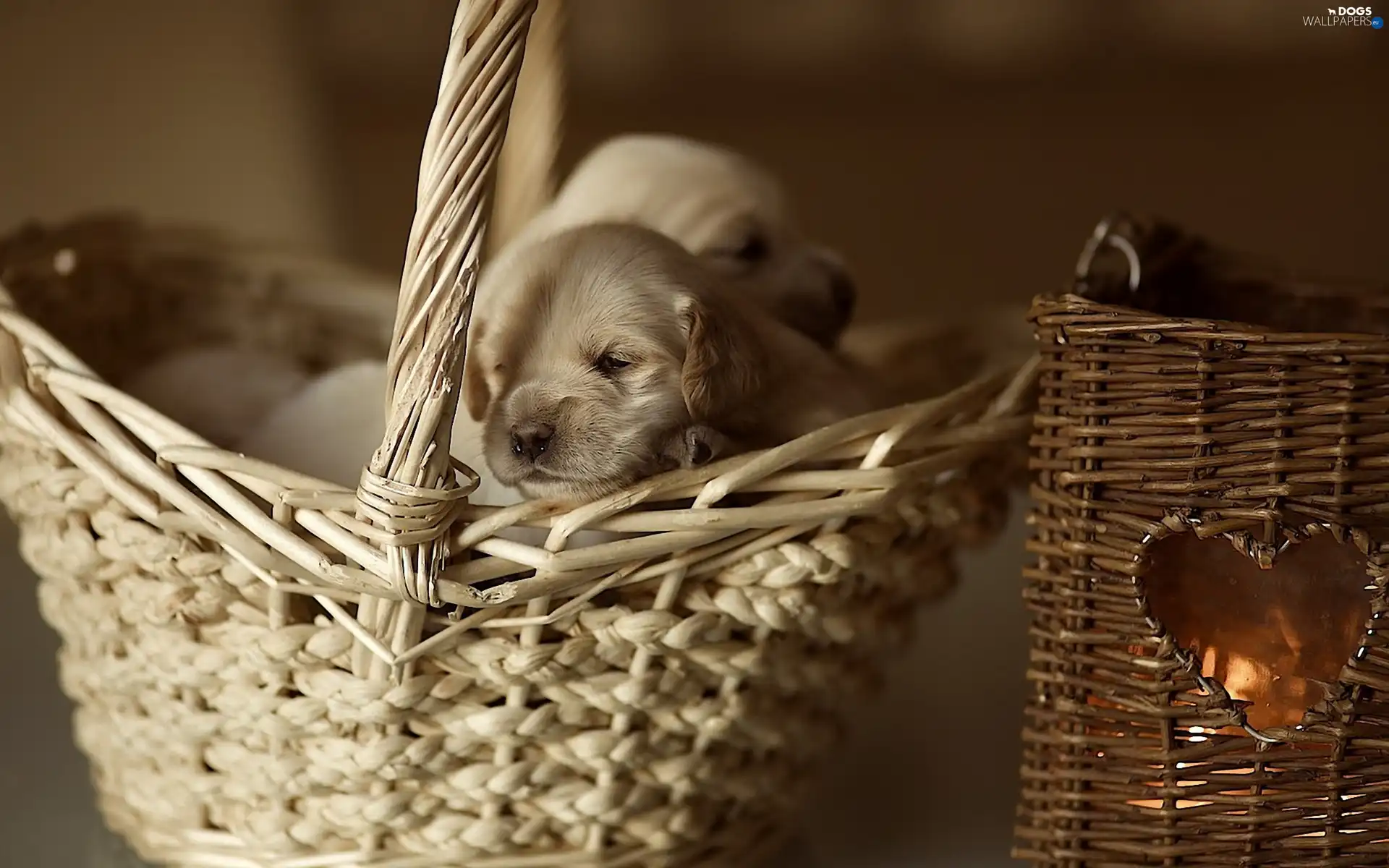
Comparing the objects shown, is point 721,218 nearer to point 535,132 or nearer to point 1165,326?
point 535,132

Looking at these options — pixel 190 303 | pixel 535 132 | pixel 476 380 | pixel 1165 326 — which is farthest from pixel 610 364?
pixel 190 303

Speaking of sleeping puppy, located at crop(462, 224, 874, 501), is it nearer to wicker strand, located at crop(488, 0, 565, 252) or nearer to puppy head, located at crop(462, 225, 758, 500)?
puppy head, located at crop(462, 225, 758, 500)

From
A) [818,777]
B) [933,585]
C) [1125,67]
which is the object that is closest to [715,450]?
[933,585]

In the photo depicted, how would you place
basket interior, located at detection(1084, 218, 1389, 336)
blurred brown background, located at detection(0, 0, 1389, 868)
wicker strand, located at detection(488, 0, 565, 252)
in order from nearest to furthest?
1. basket interior, located at detection(1084, 218, 1389, 336)
2. wicker strand, located at detection(488, 0, 565, 252)
3. blurred brown background, located at detection(0, 0, 1389, 868)

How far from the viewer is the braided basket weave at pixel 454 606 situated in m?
0.74

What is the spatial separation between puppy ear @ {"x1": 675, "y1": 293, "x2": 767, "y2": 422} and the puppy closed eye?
0.13ft

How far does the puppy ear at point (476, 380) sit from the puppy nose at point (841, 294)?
39 cm

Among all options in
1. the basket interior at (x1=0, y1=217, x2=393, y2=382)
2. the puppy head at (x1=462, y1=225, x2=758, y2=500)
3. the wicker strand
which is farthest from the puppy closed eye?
the basket interior at (x1=0, y1=217, x2=393, y2=382)

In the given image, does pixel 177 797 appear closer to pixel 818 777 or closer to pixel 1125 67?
pixel 818 777

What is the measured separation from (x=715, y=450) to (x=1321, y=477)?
0.36m

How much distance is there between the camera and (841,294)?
120cm

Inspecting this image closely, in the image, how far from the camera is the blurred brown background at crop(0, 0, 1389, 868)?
187 centimetres

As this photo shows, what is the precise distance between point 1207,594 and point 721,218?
0.55 metres

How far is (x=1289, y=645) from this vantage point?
2.62 feet
